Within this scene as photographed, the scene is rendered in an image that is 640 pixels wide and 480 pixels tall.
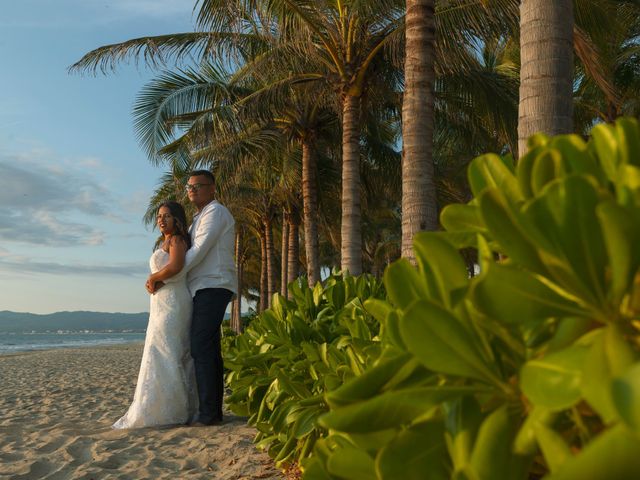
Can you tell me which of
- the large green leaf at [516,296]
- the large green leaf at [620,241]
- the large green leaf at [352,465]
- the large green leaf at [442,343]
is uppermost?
the large green leaf at [620,241]

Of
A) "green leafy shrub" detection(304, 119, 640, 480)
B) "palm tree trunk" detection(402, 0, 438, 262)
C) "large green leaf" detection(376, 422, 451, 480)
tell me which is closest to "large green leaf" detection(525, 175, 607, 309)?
"green leafy shrub" detection(304, 119, 640, 480)

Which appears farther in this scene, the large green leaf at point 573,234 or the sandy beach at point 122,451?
the sandy beach at point 122,451

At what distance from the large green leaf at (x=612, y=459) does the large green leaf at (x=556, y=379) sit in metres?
0.09

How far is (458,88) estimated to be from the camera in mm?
11156

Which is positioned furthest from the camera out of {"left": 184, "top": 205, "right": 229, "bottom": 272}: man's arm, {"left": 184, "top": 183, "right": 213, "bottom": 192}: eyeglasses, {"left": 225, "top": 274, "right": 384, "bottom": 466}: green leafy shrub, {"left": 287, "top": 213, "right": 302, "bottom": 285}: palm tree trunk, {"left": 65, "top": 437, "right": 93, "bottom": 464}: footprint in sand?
{"left": 287, "top": 213, "right": 302, "bottom": 285}: palm tree trunk

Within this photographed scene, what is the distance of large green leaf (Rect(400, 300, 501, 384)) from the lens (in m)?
0.82

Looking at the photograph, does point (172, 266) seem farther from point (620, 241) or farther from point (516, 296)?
point (620, 241)

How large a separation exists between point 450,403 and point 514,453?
11 centimetres

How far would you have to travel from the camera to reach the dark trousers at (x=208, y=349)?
4637 mm

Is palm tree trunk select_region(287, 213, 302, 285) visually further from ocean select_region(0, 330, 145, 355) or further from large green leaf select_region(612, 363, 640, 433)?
ocean select_region(0, 330, 145, 355)

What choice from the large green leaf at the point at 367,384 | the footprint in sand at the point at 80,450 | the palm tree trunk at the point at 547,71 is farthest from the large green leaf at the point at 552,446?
the footprint in sand at the point at 80,450

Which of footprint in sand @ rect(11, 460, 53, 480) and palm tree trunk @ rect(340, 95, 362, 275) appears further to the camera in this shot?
palm tree trunk @ rect(340, 95, 362, 275)

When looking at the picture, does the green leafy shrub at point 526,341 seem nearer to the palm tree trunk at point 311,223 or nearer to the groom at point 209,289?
the groom at point 209,289

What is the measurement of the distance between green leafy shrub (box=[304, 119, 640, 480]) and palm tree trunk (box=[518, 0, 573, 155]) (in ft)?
8.55
